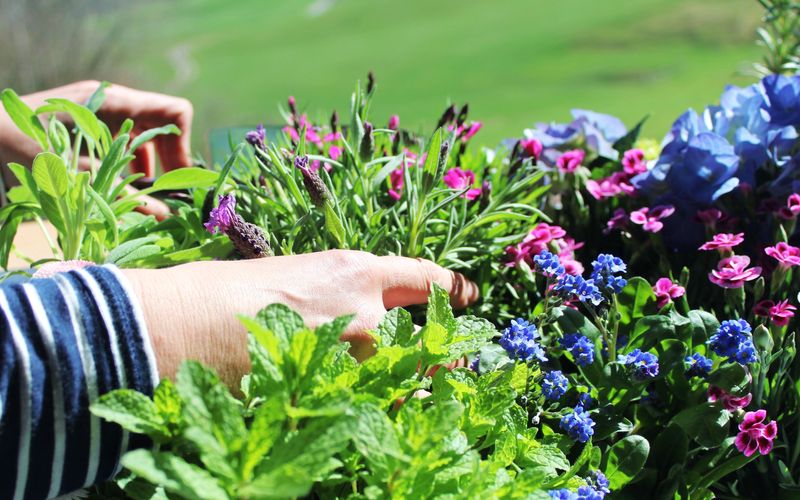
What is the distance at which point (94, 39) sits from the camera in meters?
6.34

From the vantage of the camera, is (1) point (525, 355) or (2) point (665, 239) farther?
(2) point (665, 239)

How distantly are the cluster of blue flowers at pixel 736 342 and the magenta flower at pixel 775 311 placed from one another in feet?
0.36

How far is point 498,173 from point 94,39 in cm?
605

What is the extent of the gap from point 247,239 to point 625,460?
46 cm

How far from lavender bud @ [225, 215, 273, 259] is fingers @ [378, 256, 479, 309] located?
136 millimetres

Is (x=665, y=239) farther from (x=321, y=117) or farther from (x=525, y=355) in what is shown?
(x=321, y=117)

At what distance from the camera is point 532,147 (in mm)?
1189

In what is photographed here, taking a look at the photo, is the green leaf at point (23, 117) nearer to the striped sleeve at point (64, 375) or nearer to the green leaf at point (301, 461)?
the striped sleeve at point (64, 375)

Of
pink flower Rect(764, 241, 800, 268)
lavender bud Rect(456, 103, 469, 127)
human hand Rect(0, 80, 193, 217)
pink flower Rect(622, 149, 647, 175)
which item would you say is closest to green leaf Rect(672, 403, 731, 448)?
pink flower Rect(764, 241, 800, 268)

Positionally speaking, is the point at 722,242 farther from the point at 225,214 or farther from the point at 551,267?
the point at 225,214

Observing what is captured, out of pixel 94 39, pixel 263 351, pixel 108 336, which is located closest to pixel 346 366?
pixel 263 351

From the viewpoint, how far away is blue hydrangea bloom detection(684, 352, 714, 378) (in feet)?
2.60

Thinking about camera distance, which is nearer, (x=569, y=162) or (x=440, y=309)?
(x=440, y=309)

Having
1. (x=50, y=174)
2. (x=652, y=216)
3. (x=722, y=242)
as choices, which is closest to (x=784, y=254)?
(x=722, y=242)
